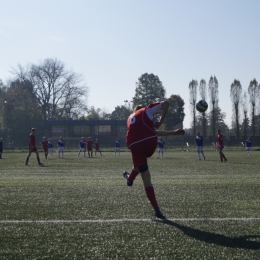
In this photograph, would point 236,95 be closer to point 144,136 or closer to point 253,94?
point 253,94

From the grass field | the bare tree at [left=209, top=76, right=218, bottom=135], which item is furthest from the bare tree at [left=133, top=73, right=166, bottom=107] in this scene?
the grass field

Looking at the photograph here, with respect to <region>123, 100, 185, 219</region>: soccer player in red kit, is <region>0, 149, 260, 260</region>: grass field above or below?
below

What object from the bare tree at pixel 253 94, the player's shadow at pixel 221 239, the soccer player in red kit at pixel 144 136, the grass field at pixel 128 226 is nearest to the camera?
the grass field at pixel 128 226

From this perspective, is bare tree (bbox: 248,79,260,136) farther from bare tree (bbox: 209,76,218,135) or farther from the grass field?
the grass field

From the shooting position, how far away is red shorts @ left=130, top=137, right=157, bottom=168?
8.08 m

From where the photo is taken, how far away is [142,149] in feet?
26.6

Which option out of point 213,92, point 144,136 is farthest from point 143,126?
point 213,92

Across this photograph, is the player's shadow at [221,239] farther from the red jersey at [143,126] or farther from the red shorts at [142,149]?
the red jersey at [143,126]

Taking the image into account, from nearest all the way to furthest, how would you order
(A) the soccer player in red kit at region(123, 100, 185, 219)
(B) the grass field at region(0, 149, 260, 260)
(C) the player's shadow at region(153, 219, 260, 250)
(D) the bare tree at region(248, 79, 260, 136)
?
(B) the grass field at region(0, 149, 260, 260) → (C) the player's shadow at region(153, 219, 260, 250) → (A) the soccer player in red kit at region(123, 100, 185, 219) → (D) the bare tree at region(248, 79, 260, 136)

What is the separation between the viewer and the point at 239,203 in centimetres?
934

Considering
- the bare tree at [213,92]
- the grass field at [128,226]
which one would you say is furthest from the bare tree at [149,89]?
the grass field at [128,226]

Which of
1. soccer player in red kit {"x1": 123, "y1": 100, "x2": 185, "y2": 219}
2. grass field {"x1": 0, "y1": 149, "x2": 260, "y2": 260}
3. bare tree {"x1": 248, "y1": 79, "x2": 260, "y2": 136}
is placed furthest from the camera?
bare tree {"x1": 248, "y1": 79, "x2": 260, "y2": 136}

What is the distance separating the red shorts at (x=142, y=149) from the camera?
808cm

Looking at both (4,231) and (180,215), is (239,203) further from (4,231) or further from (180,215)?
(4,231)
